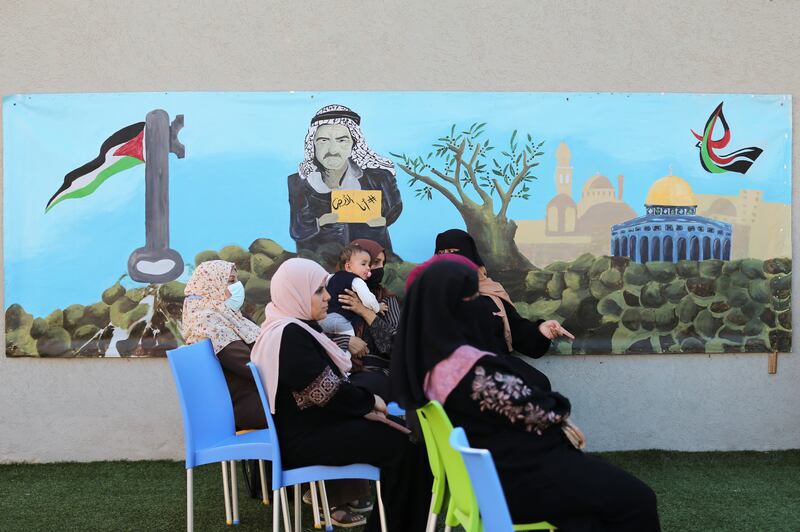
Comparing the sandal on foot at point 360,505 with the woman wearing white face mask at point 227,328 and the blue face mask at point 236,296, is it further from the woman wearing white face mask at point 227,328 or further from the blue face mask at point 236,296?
the blue face mask at point 236,296

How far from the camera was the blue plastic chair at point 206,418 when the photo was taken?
358cm

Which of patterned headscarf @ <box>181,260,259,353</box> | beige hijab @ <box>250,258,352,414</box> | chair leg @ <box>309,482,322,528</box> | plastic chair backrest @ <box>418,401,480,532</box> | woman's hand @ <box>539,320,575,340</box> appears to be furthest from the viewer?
woman's hand @ <box>539,320,575,340</box>

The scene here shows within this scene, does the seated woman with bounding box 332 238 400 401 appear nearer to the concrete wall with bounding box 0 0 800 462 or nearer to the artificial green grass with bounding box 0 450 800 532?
the artificial green grass with bounding box 0 450 800 532

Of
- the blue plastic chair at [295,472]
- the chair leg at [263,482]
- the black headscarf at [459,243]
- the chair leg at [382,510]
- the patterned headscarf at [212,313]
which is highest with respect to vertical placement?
the black headscarf at [459,243]

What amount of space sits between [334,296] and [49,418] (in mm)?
→ 1915

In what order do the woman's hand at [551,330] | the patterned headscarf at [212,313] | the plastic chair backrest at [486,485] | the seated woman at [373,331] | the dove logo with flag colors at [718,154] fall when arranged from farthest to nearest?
the dove logo with flag colors at [718,154] → the woman's hand at [551,330] → the seated woman at [373,331] → the patterned headscarf at [212,313] → the plastic chair backrest at [486,485]

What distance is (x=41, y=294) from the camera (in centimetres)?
511

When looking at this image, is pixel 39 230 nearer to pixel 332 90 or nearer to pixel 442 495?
pixel 332 90

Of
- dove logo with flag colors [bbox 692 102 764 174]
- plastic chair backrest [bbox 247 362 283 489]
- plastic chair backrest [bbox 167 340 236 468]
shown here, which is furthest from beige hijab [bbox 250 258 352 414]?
dove logo with flag colors [bbox 692 102 764 174]

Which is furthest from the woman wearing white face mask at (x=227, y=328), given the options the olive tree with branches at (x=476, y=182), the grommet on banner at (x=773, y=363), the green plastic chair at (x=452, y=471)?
the grommet on banner at (x=773, y=363)

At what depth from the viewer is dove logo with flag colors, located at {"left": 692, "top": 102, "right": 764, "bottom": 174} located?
17.1 feet

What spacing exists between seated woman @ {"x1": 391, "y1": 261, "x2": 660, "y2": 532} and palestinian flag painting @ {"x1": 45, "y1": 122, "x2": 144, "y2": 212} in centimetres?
287

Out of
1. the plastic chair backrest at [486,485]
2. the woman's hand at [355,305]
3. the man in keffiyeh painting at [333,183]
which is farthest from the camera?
the man in keffiyeh painting at [333,183]

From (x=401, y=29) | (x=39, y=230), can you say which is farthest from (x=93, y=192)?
(x=401, y=29)
